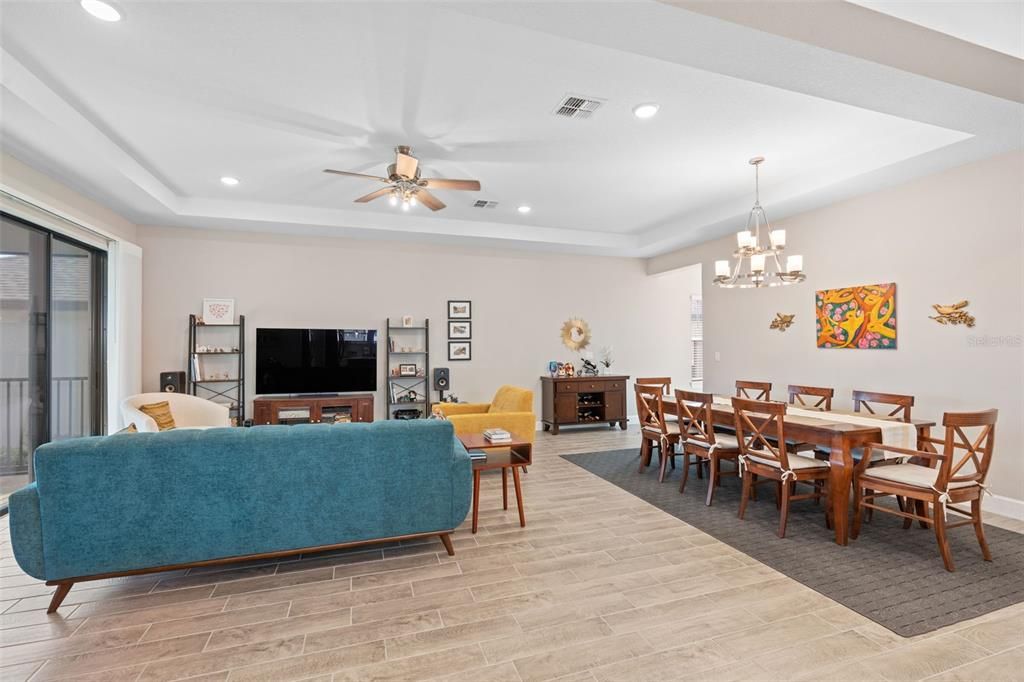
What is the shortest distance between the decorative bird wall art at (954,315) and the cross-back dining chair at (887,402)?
2.29ft

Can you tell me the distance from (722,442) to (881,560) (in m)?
1.33

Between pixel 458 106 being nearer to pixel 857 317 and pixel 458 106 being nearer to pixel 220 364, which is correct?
pixel 857 317

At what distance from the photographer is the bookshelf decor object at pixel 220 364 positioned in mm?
5793

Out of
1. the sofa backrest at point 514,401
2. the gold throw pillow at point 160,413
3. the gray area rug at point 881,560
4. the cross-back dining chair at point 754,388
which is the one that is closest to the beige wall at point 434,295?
the gold throw pillow at point 160,413

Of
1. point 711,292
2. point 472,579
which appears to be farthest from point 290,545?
point 711,292

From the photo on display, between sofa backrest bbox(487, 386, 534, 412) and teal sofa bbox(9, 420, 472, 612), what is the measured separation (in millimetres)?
2183

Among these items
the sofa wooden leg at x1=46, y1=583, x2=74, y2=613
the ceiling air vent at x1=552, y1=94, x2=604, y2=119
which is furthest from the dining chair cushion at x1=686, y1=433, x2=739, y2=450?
the sofa wooden leg at x1=46, y1=583, x2=74, y2=613

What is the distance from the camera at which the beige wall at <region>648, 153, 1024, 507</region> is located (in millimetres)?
3609

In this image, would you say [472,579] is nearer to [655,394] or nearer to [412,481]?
[412,481]

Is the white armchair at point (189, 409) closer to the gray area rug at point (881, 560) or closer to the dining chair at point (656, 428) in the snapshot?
the dining chair at point (656, 428)

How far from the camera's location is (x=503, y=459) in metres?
3.50

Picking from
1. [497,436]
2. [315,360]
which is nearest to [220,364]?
[315,360]

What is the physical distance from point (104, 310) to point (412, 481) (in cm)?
457

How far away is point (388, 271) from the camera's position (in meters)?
6.71
